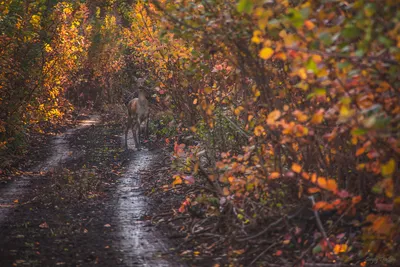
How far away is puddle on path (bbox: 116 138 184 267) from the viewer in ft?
23.4

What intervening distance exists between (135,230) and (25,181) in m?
5.13

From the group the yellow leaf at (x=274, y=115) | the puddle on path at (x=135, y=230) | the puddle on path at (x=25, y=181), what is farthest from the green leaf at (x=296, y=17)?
the puddle on path at (x=25, y=181)

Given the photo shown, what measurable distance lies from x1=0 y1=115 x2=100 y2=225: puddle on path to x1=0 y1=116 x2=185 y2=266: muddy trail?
0.6 inches

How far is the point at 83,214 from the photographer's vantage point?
9.69m

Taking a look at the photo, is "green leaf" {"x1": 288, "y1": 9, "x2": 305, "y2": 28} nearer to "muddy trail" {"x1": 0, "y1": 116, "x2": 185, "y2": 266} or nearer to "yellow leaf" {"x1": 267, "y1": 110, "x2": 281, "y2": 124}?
"yellow leaf" {"x1": 267, "y1": 110, "x2": 281, "y2": 124}

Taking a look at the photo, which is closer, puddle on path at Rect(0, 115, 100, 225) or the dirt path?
the dirt path

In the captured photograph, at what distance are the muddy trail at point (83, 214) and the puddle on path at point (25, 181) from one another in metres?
0.02

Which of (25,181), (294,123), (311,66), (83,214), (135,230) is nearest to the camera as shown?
(311,66)

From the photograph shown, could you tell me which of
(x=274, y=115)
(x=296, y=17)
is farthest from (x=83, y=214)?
(x=296, y=17)

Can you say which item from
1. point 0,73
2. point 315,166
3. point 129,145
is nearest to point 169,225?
point 315,166

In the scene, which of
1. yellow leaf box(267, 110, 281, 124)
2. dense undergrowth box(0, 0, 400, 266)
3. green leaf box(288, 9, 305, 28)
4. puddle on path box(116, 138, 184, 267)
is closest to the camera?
green leaf box(288, 9, 305, 28)

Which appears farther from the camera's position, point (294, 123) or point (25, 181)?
point (25, 181)

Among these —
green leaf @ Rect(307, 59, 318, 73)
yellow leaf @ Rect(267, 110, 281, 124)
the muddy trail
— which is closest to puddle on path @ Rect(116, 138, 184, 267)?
the muddy trail

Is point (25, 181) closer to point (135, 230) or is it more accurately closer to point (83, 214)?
point (83, 214)
